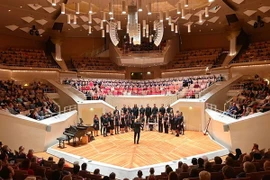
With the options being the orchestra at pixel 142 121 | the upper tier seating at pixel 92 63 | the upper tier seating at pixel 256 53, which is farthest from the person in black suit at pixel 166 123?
the upper tier seating at pixel 92 63

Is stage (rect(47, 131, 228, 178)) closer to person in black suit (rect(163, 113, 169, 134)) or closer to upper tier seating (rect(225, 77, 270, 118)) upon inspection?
person in black suit (rect(163, 113, 169, 134))

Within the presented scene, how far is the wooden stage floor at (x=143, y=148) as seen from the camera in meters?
7.93

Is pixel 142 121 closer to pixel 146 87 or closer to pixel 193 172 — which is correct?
pixel 146 87

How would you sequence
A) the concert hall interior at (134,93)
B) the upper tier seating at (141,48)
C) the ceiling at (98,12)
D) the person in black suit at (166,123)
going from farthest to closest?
the upper tier seating at (141,48)
the ceiling at (98,12)
the person in black suit at (166,123)
the concert hall interior at (134,93)

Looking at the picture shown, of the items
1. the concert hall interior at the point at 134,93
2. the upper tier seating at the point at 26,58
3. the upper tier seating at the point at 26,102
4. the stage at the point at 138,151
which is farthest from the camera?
the upper tier seating at the point at 26,58

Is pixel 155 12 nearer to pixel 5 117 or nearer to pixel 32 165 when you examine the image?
pixel 5 117

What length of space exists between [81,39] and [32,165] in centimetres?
2039

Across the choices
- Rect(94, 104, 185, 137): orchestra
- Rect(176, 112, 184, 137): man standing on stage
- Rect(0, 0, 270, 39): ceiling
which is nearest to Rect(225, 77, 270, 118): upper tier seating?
Rect(176, 112, 184, 137): man standing on stage

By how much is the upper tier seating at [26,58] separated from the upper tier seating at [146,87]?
3938 mm

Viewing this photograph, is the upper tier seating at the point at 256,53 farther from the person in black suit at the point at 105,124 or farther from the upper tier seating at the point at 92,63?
the person in black suit at the point at 105,124

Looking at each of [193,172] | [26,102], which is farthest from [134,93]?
[193,172]

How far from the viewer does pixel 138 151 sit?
29.1 ft

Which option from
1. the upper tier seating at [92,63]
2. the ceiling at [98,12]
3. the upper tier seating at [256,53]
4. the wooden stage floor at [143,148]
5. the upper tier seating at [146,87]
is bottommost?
the wooden stage floor at [143,148]

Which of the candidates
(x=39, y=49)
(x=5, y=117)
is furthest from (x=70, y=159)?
(x=39, y=49)
